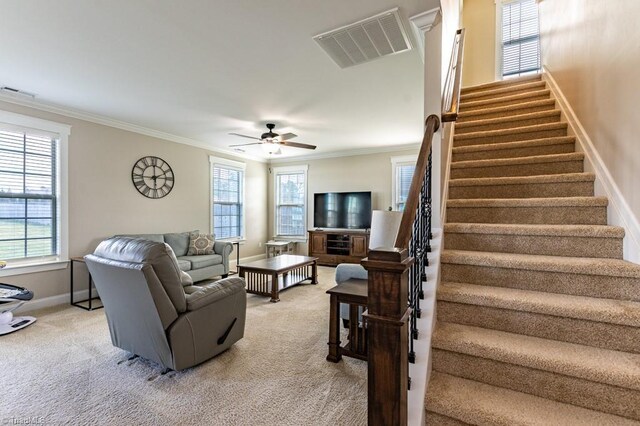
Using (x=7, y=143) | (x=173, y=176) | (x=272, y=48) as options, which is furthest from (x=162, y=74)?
(x=173, y=176)

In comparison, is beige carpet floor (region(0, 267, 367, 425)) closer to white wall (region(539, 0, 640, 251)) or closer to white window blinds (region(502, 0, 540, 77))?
white wall (region(539, 0, 640, 251))

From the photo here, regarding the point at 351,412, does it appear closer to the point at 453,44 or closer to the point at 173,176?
the point at 453,44

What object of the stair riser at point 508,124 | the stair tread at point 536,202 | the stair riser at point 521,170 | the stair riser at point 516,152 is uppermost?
the stair riser at point 508,124

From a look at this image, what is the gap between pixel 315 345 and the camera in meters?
2.72

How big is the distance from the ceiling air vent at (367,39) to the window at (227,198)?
425 cm

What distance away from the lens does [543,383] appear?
1291mm

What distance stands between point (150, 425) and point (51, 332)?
2.15m

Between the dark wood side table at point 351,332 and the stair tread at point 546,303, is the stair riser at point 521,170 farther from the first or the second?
the dark wood side table at point 351,332

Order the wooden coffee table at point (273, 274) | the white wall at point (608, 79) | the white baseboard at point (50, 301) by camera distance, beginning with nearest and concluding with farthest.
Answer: the white wall at point (608, 79)
the white baseboard at point (50, 301)
the wooden coffee table at point (273, 274)

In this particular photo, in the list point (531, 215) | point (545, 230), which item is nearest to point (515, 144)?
point (531, 215)

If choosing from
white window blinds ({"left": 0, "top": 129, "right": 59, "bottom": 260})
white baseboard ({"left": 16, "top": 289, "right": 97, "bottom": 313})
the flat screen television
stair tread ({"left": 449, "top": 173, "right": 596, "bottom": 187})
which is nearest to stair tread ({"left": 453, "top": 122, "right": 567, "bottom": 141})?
stair tread ({"left": 449, "top": 173, "right": 596, "bottom": 187})

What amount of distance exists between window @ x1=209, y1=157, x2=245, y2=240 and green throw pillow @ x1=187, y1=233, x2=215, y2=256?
3.26ft

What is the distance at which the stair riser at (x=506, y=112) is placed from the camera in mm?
3133

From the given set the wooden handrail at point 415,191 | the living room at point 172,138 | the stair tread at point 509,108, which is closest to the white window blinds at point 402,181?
the living room at point 172,138
